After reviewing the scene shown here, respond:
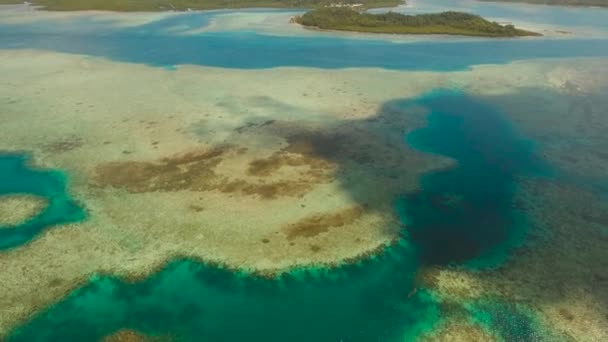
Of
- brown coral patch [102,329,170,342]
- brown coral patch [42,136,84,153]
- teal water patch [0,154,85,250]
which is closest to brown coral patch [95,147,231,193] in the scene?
teal water patch [0,154,85,250]

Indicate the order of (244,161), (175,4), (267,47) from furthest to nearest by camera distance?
(175,4), (267,47), (244,161)

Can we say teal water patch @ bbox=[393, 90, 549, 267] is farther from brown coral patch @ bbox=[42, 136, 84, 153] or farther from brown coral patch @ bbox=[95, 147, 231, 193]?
brown coral patch @ bbox=[42, 136, 84, 153]

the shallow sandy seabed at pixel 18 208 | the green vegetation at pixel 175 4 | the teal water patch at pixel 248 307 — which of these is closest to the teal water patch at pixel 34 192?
the shallow sandy seabed at pixel 18 208

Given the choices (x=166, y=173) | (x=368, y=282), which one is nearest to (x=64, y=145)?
(x=166, y=173)

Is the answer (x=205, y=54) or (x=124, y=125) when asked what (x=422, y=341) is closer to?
(x=124, y=125)

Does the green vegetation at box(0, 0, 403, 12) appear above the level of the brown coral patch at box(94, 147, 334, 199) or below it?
above

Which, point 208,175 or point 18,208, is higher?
point 208,175

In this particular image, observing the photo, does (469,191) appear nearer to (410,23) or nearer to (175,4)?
(410,23)

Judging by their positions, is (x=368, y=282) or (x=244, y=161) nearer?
(x=368, y=282)
